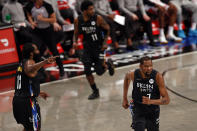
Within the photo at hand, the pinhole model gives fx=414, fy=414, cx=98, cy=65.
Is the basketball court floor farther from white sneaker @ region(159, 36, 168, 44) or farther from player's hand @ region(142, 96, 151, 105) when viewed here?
white sneaker @ region(159, 36, 168, 44)

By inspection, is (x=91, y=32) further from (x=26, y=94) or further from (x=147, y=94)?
(x=147, y=94)

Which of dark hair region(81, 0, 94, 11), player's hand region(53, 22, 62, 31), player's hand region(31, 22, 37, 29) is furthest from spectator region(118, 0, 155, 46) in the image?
dark hair region(81, 0, 94, 11)

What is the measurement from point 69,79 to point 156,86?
4.59 meters

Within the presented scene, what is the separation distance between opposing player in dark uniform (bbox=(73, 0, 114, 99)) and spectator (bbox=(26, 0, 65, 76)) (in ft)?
5.77

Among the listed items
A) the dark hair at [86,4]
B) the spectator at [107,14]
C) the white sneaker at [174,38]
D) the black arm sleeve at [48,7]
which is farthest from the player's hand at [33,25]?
the white sneaker at [174,38]

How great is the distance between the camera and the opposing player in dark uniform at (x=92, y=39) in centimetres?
763

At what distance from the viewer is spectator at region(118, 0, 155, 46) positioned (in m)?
12.3

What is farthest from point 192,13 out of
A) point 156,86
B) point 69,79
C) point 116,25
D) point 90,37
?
point 156,86

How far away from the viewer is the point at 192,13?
47.0ft

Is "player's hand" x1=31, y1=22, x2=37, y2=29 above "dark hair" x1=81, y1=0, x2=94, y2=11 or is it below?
below

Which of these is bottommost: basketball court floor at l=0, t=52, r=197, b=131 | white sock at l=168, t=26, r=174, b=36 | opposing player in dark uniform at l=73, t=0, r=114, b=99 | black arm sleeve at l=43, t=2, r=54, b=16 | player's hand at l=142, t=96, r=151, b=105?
basketball court floor at l=0, t=52, r=197, b=131

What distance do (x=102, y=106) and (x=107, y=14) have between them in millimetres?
4987

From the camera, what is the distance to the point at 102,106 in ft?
24.3

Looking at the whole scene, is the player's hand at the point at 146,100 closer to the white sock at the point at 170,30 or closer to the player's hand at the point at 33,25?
the player's hand at the point at 33,25
